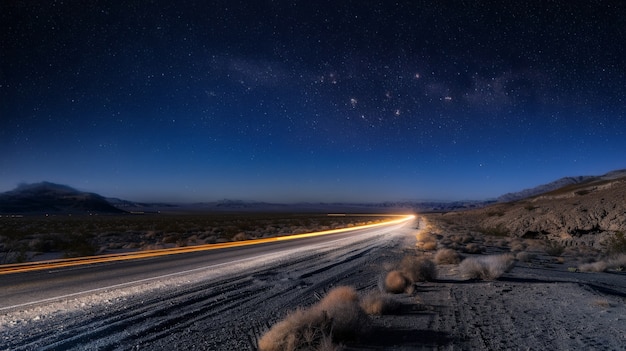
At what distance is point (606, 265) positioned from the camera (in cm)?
1462

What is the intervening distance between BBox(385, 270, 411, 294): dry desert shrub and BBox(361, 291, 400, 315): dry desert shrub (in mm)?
2029

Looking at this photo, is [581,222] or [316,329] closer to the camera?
[316,329]

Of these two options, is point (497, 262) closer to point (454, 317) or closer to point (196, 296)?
point (454, 317)

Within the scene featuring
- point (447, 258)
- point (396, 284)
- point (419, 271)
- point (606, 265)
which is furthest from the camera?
point (447, 258)

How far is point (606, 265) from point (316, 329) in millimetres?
14403

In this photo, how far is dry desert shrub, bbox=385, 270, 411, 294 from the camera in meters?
10.2

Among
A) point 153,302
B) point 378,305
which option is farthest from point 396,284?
point 153,302

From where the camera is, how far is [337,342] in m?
5.96

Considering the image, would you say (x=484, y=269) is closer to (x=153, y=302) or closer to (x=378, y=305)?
(x=378, y=305)

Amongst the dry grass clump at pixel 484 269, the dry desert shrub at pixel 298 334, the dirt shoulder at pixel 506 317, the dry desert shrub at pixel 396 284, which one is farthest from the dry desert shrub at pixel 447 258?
the dry desert shrub at pixel 298 334

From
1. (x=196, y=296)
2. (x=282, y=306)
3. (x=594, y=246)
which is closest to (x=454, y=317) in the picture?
(x=282, y=306)

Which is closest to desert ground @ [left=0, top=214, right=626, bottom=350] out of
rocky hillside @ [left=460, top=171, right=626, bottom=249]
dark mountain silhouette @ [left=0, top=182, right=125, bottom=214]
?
rocky hillside @ [left=460, top=171, right=626, bottom=249]

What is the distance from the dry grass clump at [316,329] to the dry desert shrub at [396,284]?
11.9 ft

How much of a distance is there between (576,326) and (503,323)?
122 cm
